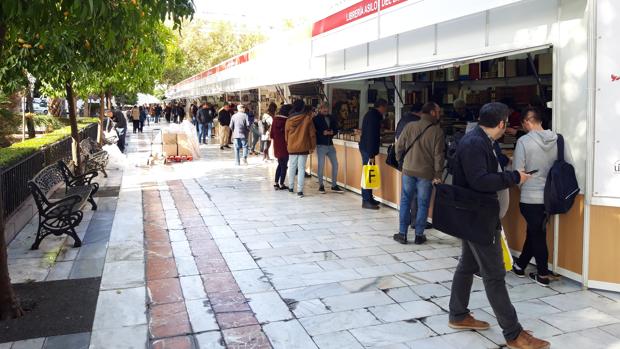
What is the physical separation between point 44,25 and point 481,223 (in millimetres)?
3838

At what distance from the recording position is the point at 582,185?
15.9 feet

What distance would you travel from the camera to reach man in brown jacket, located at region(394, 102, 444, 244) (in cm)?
627

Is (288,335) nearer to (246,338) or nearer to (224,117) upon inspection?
(246,338)

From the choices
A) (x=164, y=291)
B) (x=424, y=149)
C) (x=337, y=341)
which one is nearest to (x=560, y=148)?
(x=424, y=149)

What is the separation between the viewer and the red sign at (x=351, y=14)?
750cm

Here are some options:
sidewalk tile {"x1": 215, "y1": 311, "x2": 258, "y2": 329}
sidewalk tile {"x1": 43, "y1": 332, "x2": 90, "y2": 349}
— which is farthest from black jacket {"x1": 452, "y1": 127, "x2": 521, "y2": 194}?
sidewalk tile {"x1": 43, "y1": 332, "x2": 90, "y2": 349}

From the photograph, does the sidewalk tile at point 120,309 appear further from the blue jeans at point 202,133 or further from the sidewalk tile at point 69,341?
the blue jeans at point 202,133

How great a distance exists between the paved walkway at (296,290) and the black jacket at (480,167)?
3.67ft

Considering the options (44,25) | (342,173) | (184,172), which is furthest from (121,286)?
(184,172)

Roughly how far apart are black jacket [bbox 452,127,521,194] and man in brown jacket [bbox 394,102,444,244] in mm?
2364

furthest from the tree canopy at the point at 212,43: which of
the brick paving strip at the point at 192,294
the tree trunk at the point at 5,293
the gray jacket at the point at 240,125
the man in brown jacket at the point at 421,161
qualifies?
the tree trunk at the point at 5,293

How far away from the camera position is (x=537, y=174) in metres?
4.97

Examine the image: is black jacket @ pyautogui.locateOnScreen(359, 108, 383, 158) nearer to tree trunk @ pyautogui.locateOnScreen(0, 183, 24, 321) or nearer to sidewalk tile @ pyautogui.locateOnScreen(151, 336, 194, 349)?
sidewalk tile @ pyautogui.locateOnScreen(151, 336, 194, 349)

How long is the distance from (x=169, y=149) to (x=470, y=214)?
1332 centimetres
